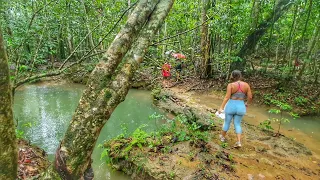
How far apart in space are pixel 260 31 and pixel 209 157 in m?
7.40

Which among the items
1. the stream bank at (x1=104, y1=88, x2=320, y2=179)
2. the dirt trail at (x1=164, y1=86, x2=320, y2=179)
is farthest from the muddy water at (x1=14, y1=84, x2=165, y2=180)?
the dirt trail at (x1=164, y1=86, x2=320, y2=179)

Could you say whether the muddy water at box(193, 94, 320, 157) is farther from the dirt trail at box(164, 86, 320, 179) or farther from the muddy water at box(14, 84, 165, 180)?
the muddy water at box(14, 84, 165, 180)

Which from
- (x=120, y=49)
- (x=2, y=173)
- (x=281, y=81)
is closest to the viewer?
(x=2, y=173)

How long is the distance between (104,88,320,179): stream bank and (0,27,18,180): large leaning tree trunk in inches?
109

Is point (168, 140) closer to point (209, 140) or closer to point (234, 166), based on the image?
point (209, 140)

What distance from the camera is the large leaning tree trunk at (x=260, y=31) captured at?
9.02 meters

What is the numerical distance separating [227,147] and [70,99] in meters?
8.21

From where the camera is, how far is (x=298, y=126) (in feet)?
22.4

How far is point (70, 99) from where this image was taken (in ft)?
35.0

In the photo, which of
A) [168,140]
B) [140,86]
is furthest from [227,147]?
[140,86]

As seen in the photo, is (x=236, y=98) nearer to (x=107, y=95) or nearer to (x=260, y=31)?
(x=107, y=95)

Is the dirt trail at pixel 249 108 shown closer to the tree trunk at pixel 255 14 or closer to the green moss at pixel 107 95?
the tree trunk at pixel 255 14

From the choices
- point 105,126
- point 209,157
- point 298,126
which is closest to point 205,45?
point 298,126

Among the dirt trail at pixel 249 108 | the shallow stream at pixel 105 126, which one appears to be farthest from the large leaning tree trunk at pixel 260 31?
the shallow stream at pixel 105 126
